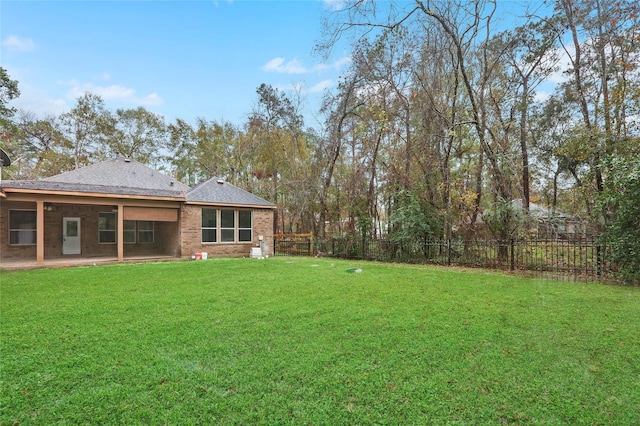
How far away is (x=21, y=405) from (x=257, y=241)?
438 inches

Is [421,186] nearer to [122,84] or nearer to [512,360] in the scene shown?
[512,360]

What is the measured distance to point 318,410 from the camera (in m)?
2.05

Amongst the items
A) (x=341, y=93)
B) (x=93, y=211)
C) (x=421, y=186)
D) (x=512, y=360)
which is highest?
(x=341, y=93)

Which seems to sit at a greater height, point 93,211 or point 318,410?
point 93,211

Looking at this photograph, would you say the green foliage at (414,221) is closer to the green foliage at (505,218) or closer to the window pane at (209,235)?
the green foliage at (505,218)

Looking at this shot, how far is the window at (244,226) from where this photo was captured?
13.0 meters

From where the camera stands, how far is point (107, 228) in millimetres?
12219

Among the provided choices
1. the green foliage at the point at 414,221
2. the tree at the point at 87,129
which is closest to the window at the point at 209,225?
the green foliage at the point at 414,221

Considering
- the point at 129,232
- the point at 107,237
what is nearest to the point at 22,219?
the point at 107,237

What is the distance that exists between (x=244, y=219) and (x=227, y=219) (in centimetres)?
78

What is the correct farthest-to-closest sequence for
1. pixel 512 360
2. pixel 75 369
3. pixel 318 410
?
1. pixel 512 360
2. pixel 75 369
3. pixel 318 410

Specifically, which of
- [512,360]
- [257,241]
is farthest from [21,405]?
[257,241]

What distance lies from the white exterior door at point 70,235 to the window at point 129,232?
62.4 inches

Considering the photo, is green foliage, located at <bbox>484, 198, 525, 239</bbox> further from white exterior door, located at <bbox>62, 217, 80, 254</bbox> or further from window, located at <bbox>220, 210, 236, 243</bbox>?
white exterior door, located at <bbox>62, 217, 80, 254</bbox>
